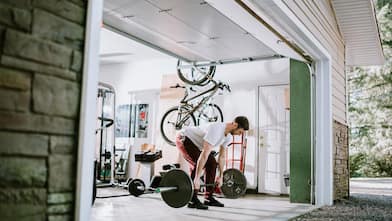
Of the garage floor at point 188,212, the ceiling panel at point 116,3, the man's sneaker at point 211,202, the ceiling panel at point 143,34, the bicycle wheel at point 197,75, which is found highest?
the ceiling panel at point 116,3

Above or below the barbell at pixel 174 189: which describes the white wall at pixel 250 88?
above

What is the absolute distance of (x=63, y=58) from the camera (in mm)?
1740

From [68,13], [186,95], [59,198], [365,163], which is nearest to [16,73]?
[68,13]

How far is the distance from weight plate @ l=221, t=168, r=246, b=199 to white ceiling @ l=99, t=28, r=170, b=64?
3.90 meters

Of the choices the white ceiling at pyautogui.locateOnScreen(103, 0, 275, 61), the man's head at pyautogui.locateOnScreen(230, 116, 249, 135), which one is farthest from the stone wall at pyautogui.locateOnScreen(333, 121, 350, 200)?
the man's head at pyautogui.locateOnScreen(230, 116, 249, 135)

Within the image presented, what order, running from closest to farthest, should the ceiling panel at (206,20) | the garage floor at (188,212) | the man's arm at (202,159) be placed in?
the garage floor at (188,212) < the man's arm at (202,159) < the ceiling panel at (206,20)

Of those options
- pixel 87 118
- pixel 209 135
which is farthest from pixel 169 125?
pixel 87 118

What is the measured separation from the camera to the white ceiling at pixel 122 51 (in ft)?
29.2

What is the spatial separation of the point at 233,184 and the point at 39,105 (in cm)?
505

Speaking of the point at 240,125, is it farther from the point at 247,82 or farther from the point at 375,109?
the point at 375,109

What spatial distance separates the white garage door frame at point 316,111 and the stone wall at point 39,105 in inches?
1.3

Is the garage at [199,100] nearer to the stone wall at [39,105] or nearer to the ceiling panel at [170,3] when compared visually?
the ceiling panel at [170,3]

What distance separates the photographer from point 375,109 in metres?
12.0

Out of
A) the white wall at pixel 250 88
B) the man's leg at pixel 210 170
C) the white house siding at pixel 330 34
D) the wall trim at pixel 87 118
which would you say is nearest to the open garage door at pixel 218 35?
the white house siding at pixel 330 34
